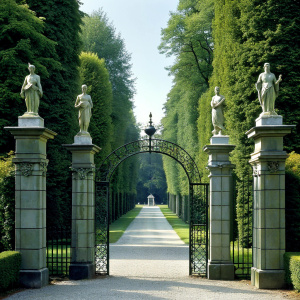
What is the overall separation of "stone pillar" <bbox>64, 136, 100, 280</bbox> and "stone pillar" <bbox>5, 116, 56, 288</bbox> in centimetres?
143

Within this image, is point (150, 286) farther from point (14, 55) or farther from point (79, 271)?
point (14, 55)

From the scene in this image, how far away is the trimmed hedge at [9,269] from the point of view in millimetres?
11664

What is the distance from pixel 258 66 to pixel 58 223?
1178 cm

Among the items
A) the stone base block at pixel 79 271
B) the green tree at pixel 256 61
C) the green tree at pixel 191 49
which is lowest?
the stone base block at pixel 79 271

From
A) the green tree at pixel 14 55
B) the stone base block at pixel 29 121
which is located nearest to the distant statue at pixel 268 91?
the stone base block at pixel 29 121

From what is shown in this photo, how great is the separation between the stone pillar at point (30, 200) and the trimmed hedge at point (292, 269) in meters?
6.56

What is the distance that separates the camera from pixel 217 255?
13.9 m

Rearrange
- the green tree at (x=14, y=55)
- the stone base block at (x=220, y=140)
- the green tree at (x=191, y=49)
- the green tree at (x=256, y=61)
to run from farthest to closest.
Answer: the green tree at (x=191, y=49) → the green tree at (x=14, y=55) → the green tree at (x=256, y=61) → the stone base block at (x=220, y=140)

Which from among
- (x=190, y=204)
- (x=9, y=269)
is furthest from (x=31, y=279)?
(x=190, y=204)

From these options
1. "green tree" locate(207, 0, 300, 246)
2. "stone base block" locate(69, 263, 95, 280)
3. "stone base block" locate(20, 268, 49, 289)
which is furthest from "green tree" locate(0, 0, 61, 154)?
"green tree" locate(207, 0, 300, 246)


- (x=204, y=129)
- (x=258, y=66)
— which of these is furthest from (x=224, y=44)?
(x=204, y=129)

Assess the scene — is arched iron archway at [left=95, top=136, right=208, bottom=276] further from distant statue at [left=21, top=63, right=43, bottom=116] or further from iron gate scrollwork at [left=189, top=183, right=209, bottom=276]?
distant statue at [left=21, top=63, right=43, bottom=116]

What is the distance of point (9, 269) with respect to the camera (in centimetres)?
1199

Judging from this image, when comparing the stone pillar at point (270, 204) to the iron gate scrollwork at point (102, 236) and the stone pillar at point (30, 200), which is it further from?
the stone pillar at point (30, 200)
